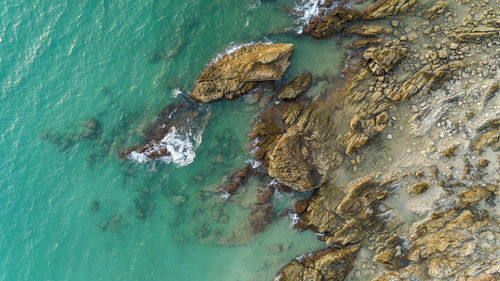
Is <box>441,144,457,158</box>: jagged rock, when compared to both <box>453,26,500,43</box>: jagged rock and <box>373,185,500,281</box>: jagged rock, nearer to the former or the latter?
<box>373,185,500,281</box>: jagged rock

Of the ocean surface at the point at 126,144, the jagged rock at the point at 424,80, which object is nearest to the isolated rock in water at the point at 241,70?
the ocean surface at the point at 126,144

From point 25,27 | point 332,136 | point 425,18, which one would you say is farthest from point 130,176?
point 425,18

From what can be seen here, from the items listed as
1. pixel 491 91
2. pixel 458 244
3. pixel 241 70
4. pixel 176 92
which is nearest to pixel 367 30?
pixel 491 91

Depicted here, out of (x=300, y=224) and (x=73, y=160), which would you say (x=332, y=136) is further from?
(x=73, y=160)

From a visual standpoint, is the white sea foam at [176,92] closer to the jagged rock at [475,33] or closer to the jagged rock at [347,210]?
the jagged rock at [347,210]

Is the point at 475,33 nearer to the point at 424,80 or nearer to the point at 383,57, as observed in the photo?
the point at 424,80

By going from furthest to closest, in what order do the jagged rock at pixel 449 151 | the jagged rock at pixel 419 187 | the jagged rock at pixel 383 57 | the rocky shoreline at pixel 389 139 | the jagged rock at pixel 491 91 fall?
the jagged rock at pixel 419 187
the jagged rock at pixel 383 57
the jagged rock at pixel 449 151
the rocky shoreline at pixel 389 139
the jagged rock at pixel 491 91

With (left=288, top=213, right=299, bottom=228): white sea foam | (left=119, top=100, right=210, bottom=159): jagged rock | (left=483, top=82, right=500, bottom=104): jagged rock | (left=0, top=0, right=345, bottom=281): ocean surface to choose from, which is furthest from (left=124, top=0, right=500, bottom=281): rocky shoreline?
(left=0, top=0, right=345, bottom=281): ocean surface
